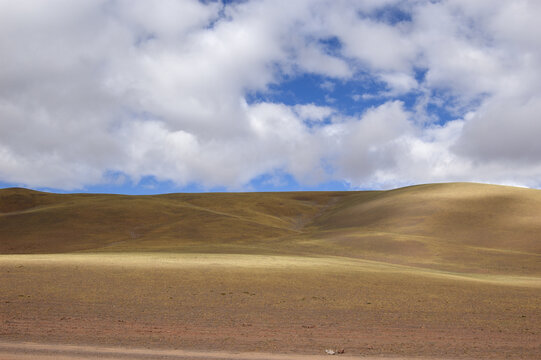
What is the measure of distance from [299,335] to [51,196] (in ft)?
348

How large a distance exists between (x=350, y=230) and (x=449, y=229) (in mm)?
11979

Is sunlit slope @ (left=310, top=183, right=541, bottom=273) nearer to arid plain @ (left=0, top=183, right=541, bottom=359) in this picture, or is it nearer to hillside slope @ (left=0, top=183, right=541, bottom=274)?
hillside slope @ (left=0, top=183, right=541, bottom=274)

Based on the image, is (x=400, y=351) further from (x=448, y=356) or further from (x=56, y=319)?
(x=56, y=319)

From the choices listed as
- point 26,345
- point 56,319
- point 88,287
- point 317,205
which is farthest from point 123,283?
point 317,205

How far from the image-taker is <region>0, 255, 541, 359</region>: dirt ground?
10.4m

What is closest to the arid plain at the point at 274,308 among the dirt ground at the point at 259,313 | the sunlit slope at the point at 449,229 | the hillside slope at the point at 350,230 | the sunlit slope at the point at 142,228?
the dirt ground at the point at 259,313

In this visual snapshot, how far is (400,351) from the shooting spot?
399 inches

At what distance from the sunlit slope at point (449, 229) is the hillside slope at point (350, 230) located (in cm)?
10

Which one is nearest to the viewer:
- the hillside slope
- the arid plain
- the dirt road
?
the dirt road

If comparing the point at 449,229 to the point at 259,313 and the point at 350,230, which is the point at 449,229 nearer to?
the point at 350,230

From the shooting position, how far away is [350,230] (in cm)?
5412

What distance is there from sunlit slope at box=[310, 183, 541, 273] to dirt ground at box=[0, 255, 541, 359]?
56.1 feet

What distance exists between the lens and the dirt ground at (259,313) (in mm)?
10375

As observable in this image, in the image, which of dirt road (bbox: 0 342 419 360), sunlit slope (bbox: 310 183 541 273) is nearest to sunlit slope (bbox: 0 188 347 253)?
sunlit slope (bbox: 310 183 541 273)
